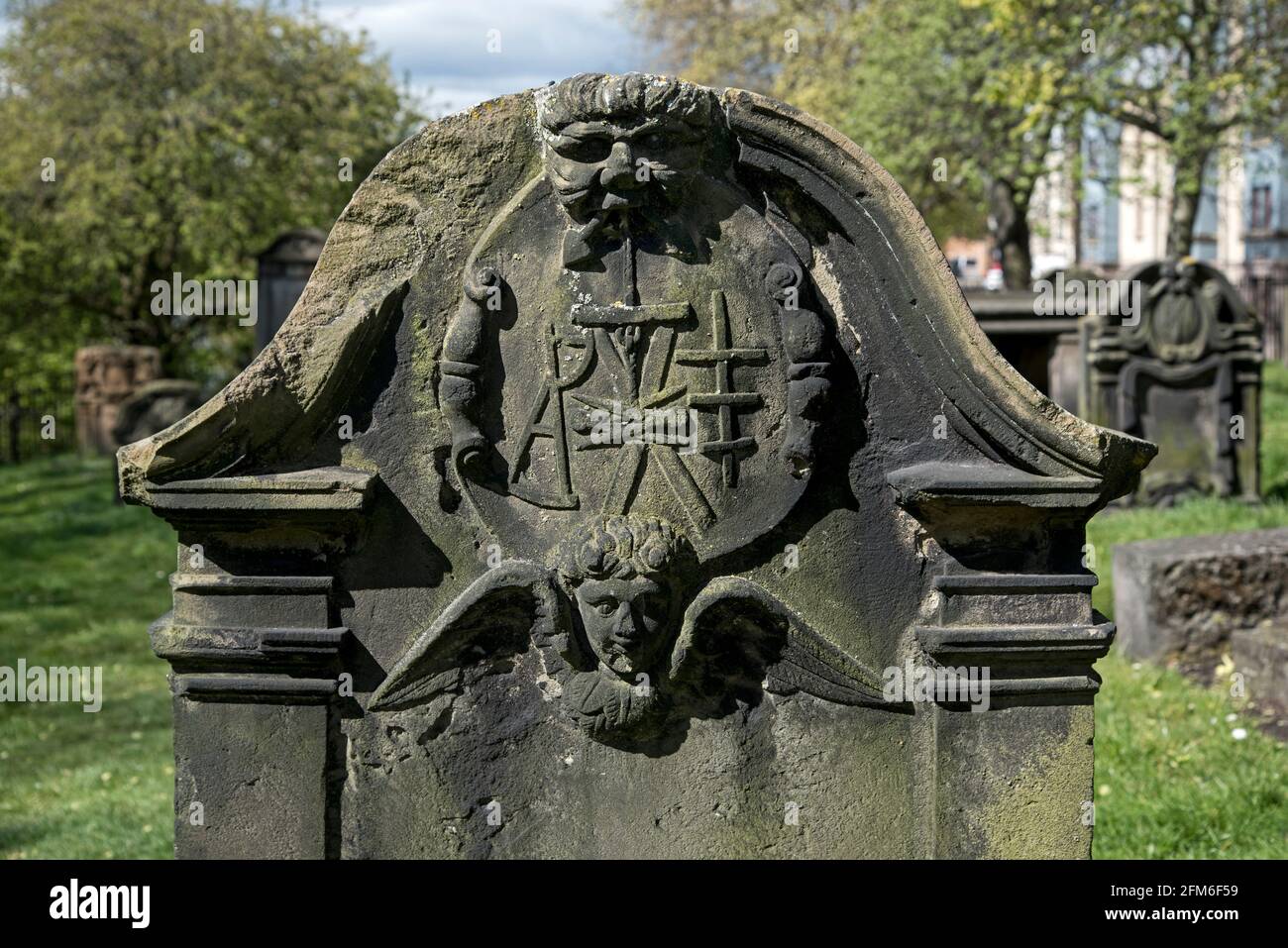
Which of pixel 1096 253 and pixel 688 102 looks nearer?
pixel 688 102

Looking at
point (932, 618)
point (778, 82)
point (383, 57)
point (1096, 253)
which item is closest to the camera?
point (932, 618)

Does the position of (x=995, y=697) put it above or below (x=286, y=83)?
below

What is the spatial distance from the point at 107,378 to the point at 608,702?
1514 centimetres

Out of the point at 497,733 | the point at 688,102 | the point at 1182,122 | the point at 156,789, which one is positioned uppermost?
the point at 1182,122

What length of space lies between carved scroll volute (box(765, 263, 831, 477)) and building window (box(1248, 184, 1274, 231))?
3232 centimetres

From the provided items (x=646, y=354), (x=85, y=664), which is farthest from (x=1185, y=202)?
(x=646, y=354)

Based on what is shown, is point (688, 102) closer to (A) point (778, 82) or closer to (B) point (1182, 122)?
(B) point (1182, 122)

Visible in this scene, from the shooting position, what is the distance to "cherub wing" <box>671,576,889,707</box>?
3129 mm

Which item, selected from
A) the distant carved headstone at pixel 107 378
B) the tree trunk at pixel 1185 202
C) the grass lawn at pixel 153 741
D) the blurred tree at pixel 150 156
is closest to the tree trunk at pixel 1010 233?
the tree trunk at pixel 1185 202

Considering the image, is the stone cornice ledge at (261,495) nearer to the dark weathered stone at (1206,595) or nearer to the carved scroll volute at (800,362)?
the carved scroll volute at (800,362)

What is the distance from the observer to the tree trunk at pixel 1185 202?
1652cm

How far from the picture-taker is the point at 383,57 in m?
21.8

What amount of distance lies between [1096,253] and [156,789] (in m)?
35.2

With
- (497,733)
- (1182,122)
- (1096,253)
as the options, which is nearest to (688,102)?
(497,733)
